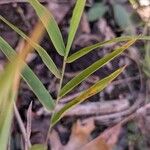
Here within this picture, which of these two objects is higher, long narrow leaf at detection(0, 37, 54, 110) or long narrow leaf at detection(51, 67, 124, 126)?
long narrow leaf at detection(0, 37, 54, 110)

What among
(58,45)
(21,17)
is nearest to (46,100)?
(58,45)

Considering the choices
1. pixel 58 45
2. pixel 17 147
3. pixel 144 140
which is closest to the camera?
pixel 58 45

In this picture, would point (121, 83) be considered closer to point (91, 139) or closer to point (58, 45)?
point (91, 139)

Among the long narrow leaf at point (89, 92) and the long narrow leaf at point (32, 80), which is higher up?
the long narrow leaf at point (32, 80)

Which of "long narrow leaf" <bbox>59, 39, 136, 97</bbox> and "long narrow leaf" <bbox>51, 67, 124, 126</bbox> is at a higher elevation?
"long narrow leaf" <bbox>59, 39, 136, 97</bbox>

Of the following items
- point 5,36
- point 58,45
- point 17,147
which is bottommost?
point 17,147

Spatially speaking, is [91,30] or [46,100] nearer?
[46,100]

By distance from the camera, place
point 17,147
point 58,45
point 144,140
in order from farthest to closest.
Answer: point 144,140
point 17,147
point 58,45

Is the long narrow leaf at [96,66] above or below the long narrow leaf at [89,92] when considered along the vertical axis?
above
